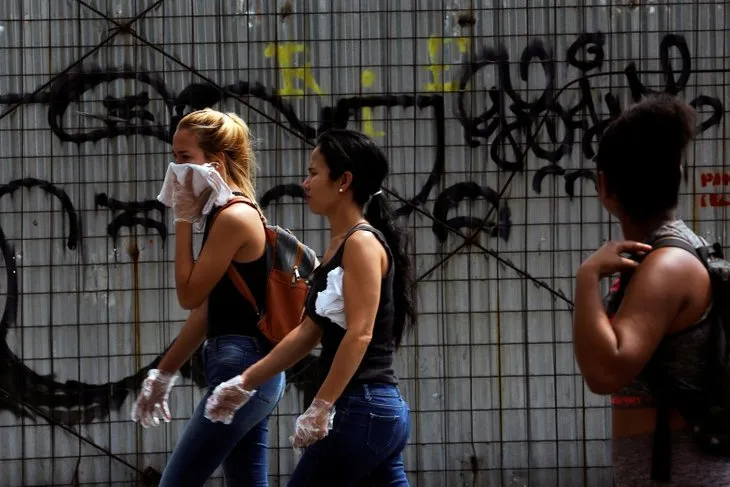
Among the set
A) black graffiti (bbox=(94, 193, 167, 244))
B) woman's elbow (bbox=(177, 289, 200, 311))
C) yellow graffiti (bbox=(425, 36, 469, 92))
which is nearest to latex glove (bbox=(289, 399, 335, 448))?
A: woman's elbow (bbox=(177, 289, 200, 311))

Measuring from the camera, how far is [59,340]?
6.56 meters

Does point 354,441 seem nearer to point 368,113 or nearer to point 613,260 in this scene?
point 613,260

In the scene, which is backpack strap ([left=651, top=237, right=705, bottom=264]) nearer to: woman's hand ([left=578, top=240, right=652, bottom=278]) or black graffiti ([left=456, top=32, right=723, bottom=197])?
woman's hand ([left=578, top=240, right=652, bottom=278])

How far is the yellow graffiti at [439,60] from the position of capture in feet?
21.4

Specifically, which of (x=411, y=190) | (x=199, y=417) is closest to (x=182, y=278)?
(x=199, y=417)

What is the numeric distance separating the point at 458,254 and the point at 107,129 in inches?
77.0

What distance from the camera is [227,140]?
4.44 meters

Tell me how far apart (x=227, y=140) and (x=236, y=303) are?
606 mm

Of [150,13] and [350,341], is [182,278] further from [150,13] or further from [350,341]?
[150,13]

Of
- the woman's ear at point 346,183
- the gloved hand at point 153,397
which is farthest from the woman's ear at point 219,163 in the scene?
the gloved hand at point 153,397

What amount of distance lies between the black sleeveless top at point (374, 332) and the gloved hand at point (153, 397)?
0.90 m

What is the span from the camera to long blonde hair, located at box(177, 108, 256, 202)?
441 cm

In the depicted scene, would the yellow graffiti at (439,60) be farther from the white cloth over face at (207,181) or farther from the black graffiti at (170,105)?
the white cloth over face at (207,181)

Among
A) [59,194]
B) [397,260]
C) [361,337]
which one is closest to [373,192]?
[397,260]
